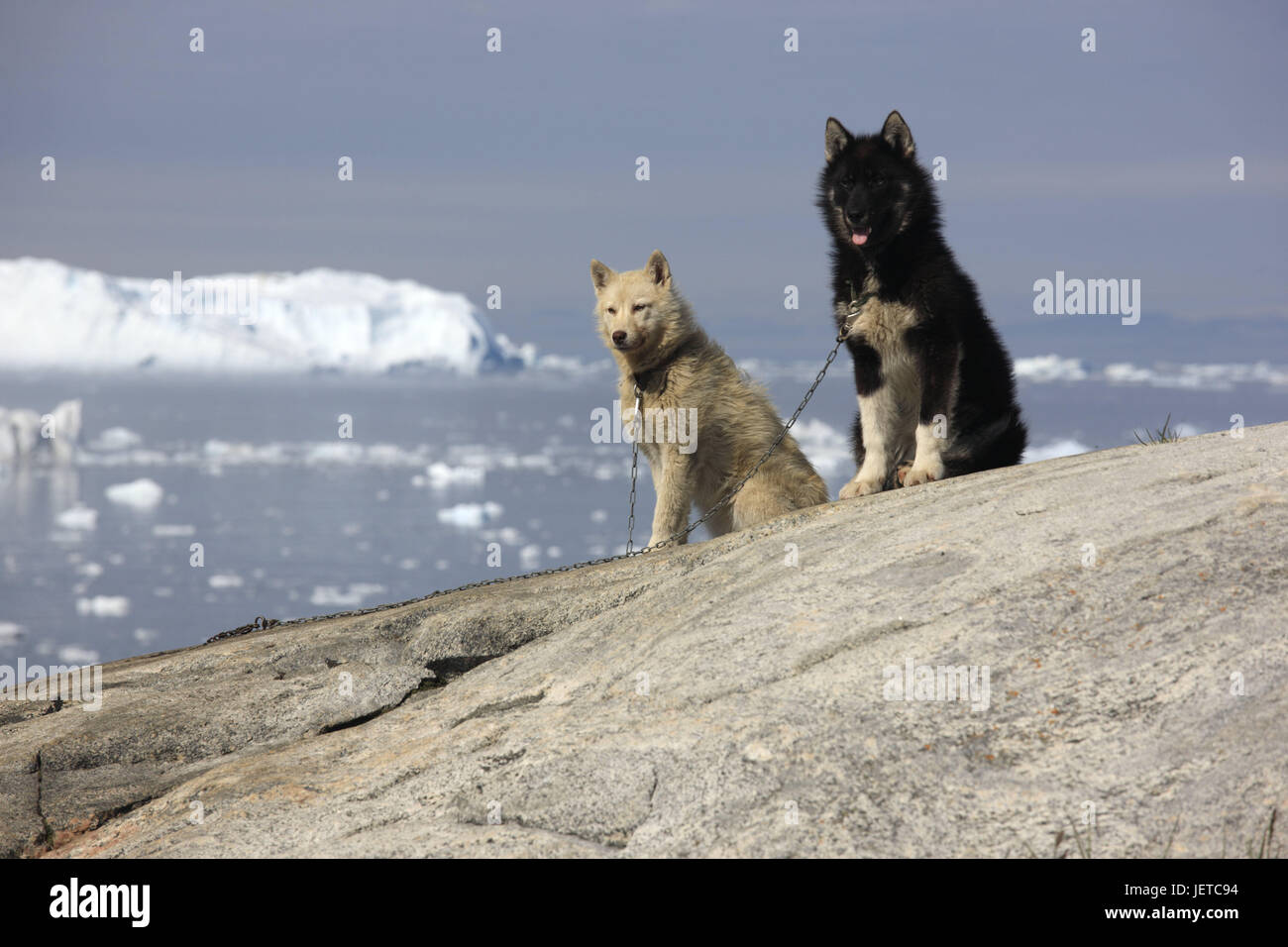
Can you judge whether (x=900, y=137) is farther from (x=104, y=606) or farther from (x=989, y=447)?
(x=104, y=606)

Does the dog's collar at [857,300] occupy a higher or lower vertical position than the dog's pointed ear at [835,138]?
lower

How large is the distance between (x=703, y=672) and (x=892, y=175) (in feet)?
14.5

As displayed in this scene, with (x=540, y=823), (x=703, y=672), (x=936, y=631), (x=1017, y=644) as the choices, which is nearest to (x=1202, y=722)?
(x=1017, y=644)

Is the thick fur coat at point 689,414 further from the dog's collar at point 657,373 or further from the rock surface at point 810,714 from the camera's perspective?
the rock surface at point 810,714

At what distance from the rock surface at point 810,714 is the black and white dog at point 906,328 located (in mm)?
1125

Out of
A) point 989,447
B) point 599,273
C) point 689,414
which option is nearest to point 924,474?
point 989,447

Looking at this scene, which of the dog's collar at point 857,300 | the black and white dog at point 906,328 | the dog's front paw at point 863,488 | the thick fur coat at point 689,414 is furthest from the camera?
the thick fur coat at point 689,414

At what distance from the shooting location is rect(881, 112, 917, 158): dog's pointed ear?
7.38 metres

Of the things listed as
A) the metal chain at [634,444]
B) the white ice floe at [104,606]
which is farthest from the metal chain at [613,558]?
the white ice floe at [104,606]

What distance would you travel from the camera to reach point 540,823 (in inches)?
151

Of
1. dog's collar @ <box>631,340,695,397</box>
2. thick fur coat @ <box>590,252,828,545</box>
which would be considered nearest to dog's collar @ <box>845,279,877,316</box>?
thick fur coat @ <box>590,252,828,545</box>

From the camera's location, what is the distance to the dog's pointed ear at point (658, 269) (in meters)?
9.16

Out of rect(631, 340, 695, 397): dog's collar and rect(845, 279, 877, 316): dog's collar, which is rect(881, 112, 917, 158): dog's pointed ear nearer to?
rect(845, 279, 877, 316): dog's collar

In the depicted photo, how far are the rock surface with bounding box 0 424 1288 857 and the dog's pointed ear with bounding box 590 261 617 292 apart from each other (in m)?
3.87
